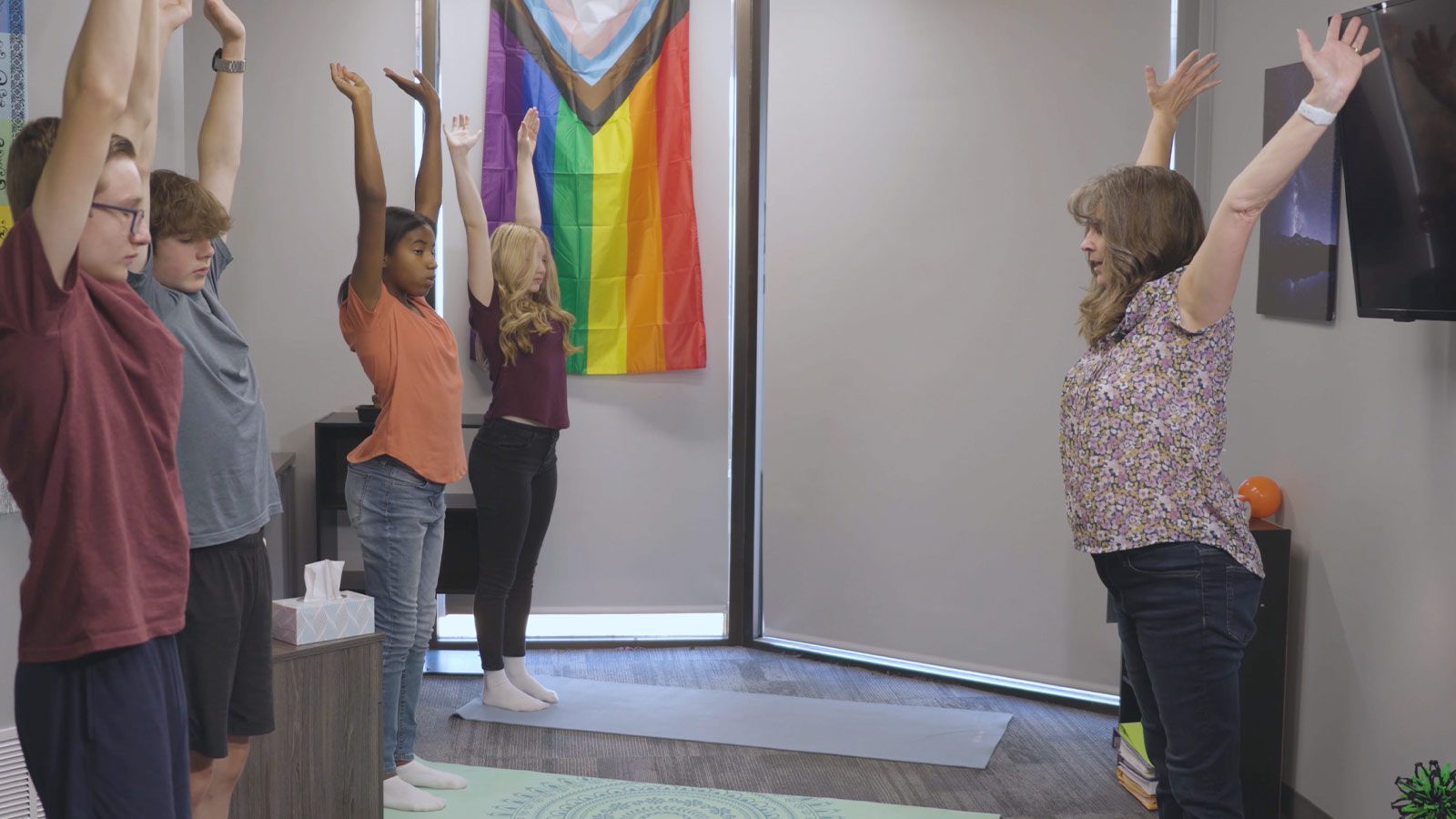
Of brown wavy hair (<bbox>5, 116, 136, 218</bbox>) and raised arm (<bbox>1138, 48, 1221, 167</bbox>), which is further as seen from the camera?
raised arm (<bbox>1138, 48, 1221, 167</bbox>)

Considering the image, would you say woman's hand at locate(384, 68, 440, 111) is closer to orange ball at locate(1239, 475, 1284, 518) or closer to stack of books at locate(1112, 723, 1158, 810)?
orange ball at locate(1239, 475, 1284, 518)

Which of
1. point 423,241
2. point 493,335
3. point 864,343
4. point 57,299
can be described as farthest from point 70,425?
point 864,343

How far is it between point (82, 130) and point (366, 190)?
1270 mm

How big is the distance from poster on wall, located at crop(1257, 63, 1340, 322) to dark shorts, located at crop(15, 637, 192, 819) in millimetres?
2706

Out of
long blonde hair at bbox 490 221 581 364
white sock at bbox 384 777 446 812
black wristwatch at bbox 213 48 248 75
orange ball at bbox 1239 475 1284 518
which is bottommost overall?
white sock at bbox 384 777 446 812

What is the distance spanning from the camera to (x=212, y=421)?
2.13 m

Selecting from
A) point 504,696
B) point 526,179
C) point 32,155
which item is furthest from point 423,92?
Answer: point 504,696

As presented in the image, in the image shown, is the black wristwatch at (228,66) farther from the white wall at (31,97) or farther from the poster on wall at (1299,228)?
the poster on wall at (1299,228)

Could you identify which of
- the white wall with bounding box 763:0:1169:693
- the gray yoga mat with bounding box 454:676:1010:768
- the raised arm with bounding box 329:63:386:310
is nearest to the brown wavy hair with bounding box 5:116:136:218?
the raised arm with bounding box 329:63:386:310

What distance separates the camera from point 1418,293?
2.47 m

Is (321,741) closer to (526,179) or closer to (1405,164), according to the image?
(526,179)

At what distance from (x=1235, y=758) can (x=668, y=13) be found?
341 cm

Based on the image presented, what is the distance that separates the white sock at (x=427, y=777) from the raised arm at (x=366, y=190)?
125 cm

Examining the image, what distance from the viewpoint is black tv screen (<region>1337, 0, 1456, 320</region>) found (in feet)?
7.55
